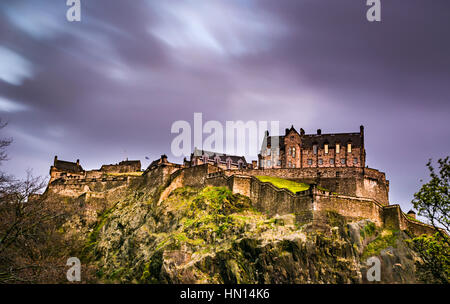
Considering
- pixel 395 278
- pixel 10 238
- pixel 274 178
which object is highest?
pixel 274 178

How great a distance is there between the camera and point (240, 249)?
148 ft

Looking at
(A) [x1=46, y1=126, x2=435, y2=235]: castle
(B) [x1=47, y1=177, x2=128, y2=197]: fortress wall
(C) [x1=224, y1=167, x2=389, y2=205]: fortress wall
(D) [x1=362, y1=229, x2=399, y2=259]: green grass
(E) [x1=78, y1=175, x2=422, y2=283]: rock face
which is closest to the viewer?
(E) [x1=78, y1=175, x2=422, y2=283]: rock face

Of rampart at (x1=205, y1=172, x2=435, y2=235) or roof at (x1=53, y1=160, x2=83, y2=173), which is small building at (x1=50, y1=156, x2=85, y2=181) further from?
rampart at (x1=205, y1=172, x2=435, y2=235)

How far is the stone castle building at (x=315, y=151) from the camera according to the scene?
63031 millimetres

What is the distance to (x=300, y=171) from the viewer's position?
197 feet

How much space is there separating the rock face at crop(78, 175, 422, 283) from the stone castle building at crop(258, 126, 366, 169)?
50.5 ft

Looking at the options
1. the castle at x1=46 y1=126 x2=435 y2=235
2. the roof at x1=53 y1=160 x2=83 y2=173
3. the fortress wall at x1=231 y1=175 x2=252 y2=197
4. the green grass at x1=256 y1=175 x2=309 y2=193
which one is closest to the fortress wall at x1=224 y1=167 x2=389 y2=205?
the castle at x1=46 y1=126 x2=435 y2=235

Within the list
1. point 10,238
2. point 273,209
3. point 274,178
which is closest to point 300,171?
point 274,178

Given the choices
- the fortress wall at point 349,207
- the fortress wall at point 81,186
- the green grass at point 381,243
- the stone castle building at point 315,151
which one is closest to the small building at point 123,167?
the fortress wall at point 81,186

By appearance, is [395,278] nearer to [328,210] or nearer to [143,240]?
[328,210]

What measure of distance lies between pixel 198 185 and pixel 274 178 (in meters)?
9.96

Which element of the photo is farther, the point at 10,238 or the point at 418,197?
the point at 418,197

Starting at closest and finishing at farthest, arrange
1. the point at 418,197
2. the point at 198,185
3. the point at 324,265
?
1. the point at 418,197
2. the point at 324,265
3. the point at 198,185

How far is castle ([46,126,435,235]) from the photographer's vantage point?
48.2m
